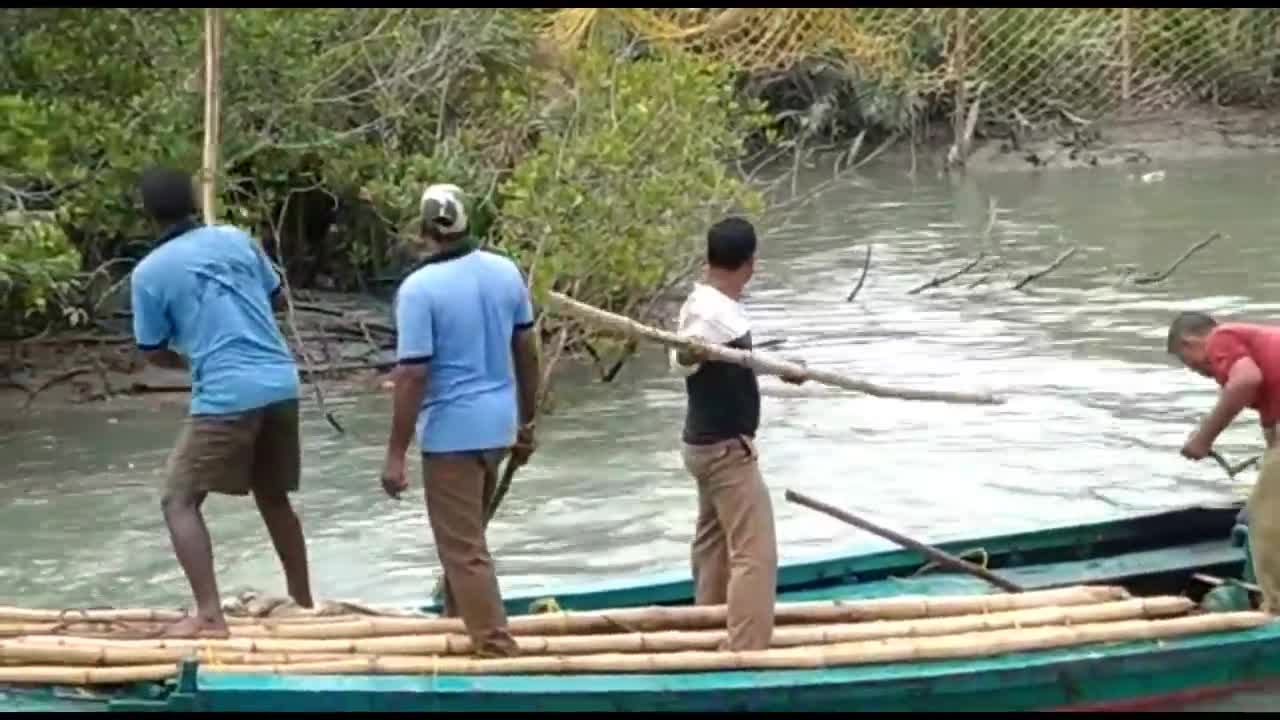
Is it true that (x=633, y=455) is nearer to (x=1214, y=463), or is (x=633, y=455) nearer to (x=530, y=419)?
(x=1214, y=463)

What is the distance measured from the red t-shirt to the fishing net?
13723 mm

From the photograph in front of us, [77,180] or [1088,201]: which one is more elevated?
[77,180]

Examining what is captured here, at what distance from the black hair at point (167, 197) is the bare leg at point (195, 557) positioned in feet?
2.76

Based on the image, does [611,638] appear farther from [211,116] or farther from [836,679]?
[211,116]

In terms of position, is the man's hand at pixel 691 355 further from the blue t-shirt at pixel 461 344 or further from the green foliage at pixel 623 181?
the green foliage at pixel 623 181

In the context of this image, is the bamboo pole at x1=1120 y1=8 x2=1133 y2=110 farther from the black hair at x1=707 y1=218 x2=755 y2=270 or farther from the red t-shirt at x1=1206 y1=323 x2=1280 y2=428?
the black hair at x1=707 y1=218 x2=755 y2=270

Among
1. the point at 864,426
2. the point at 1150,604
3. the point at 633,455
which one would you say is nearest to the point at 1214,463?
the point at 864,426

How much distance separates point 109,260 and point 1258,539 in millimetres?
9985

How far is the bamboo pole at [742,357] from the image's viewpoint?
18.6ft

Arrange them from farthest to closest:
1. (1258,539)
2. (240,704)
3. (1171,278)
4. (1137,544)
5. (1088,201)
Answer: (1088,201), (1171,278), (1137,544), (1258,539), (240,704)

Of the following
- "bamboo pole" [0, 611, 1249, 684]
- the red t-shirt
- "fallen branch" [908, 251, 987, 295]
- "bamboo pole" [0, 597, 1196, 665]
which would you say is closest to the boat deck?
"bamboo pole" [0, 597, 1196, 665]

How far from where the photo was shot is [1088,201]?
24.8 metres

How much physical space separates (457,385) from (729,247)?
0.86 m

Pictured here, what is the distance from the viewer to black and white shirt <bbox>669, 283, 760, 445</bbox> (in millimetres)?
5742
